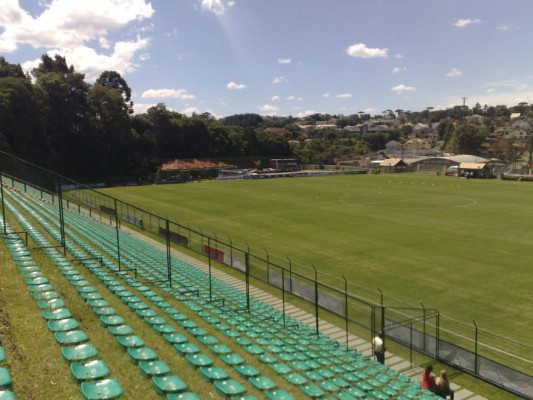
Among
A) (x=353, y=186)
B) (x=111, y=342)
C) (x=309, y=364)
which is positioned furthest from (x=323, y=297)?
(x=353, y=186)

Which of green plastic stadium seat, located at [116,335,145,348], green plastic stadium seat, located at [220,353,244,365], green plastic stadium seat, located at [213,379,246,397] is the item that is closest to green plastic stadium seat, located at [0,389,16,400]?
green plastic stadium seat, located at [116,335,145,348]

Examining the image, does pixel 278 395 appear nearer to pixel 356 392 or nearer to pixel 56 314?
pixel 356 392

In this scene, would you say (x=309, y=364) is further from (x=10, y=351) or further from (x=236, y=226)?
(x=236, y=226)

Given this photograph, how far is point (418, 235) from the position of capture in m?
35.1

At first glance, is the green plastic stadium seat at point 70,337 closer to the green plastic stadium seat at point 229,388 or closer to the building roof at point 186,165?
the green plastic stadium seat at point 229,388

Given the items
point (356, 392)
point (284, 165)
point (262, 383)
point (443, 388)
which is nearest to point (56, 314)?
point (262, 383)

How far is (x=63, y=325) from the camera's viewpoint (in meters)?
9.45

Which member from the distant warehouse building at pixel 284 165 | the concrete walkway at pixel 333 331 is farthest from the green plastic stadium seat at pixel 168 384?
the distant warehouse building at pixel 284 165

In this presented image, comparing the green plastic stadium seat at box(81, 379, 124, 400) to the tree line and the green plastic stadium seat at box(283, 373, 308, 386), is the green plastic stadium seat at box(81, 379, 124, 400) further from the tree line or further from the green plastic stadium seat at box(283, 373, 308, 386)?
the tree line

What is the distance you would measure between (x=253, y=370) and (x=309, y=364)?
2.59 metres

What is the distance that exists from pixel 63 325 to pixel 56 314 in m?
0.72

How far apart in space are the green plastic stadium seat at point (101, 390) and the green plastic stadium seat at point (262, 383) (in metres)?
3.08

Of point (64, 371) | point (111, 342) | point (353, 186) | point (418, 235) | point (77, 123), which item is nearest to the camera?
point (64, 371)

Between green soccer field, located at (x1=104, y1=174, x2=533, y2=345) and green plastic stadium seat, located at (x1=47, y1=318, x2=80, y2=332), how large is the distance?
15509 mm
